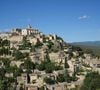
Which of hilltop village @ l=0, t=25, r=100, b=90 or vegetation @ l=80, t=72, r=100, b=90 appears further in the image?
hilltop village @ l=0, t=25, r=100, b=90

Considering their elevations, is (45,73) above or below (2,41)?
below

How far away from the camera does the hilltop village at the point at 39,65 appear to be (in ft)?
112

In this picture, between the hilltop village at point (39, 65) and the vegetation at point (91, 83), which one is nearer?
the vegetation at point (91, 83)

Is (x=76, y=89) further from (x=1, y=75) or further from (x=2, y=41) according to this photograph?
(x=2, y=41)

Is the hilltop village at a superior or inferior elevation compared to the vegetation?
superior

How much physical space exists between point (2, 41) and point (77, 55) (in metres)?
12.2

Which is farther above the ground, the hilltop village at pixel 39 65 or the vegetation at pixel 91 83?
the hilltop village at pixel 39 65

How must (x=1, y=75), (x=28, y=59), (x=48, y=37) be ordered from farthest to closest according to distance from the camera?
(x=48, y=37) → (x=28, y=59) → (x=1, y=75)

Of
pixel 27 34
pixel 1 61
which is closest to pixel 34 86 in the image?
pixel 1 61

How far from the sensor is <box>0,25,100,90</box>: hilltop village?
34.0 m

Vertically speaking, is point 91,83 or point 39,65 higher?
point 39,65

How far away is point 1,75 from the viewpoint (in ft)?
120

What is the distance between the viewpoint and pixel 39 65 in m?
40.2

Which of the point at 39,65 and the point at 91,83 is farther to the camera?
the point at 39,65
